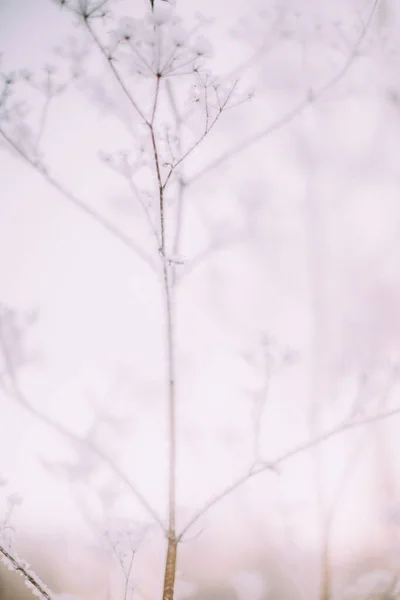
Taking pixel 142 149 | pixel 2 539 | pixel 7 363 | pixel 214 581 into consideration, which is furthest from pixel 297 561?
pixel 142 149

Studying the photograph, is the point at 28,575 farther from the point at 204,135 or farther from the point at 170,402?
the point at 204,135

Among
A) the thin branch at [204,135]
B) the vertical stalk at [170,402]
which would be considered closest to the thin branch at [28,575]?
the vertical stalk at [170,402]

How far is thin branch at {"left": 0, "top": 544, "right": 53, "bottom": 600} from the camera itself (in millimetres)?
1100

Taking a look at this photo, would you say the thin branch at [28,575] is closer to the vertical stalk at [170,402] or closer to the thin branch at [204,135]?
the vertical stalk at [170,402]

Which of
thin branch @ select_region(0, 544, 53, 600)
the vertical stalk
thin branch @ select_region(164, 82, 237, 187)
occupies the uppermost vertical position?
thin branch @ select_region(164, 82, 237, 187)

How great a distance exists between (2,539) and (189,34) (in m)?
1.79

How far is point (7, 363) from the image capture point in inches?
51.0

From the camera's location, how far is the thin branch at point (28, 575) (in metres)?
1.10

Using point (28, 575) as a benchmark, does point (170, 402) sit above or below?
above

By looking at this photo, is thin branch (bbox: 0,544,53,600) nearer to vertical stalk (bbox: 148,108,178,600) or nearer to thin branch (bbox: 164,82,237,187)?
vertical stalk (bbox: 148,108,178,600)

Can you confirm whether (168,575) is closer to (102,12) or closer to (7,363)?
Answer: (7,363)

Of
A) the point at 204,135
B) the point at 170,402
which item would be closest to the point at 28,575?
the point at 170,402

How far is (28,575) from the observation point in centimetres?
109

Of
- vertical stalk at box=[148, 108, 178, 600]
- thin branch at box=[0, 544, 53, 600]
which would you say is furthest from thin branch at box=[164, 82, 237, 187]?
thin branch at box=[0, 544, 53, 600]
